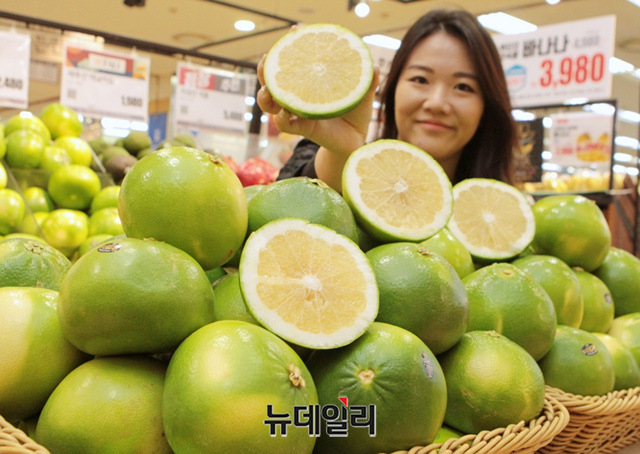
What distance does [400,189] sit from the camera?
1.02 m

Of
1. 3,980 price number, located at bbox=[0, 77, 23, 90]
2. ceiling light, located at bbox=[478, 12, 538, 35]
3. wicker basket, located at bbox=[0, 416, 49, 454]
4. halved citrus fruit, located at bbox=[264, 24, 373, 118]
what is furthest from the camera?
ceiling light, located at bbox=[478, 12, 538, 35]

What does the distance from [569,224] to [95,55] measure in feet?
7.57

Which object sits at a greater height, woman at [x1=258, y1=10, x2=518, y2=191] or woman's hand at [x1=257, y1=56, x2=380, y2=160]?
woman at [x1=258, y1=10, x2=518, y2=191]

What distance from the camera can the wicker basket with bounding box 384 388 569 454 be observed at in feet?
2.31

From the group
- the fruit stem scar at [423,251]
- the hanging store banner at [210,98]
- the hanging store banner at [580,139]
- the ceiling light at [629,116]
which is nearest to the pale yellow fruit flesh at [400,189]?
the fruit stem scar at [423,251]

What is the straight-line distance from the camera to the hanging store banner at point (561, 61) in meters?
3.88

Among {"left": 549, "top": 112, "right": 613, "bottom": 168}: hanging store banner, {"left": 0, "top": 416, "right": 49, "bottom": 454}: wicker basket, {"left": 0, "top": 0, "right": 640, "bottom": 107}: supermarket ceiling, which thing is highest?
{"left": 0, "top": 0, "right": 640, "bottom": 107}: supermarket ceiling

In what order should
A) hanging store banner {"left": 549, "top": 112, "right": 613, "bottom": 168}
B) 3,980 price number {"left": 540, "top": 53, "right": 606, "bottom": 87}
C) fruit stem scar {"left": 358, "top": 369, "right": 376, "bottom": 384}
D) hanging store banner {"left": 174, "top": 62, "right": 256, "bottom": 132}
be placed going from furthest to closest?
hanging store banner {"left": 549, "top": 112, "right": 613, "bottom": 168}, 3,980 price number {"left": 540, "top": 53, "right": 606, "bottom": 87}, hanging store banner {"left": 174, "top": 62, "right": 256, "bottom": 132}, fruit stem scar {"left": 358, "top": 369, "right": 376, "bottom": 384}

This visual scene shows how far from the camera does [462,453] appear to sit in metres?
0.70

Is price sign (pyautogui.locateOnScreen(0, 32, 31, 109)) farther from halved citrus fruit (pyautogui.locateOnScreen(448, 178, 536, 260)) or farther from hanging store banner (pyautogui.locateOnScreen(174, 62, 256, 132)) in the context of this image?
halved citrus fruit (pyautogui.locateOnScreen(448, 178, 536, 260))

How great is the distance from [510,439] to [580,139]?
4.56 m

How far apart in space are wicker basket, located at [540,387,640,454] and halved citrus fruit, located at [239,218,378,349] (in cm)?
44

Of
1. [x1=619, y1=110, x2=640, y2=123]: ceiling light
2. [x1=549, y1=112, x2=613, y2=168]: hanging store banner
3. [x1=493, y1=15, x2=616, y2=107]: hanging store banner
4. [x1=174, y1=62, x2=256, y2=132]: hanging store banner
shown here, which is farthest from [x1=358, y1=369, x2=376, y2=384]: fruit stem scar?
[x1=619, y1=110, x2=640, y2=123]: ceiling light

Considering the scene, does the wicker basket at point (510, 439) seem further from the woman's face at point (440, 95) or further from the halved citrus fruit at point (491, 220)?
the woman's face at point (440, 95)
